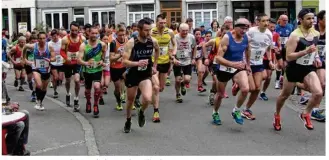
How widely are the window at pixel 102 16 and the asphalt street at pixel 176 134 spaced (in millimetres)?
22843

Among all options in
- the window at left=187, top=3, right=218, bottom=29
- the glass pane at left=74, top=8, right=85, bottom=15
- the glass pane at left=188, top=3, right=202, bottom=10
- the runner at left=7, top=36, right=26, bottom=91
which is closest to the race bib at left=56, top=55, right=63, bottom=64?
the runner at left=7, top=36, right=26, bottom=91

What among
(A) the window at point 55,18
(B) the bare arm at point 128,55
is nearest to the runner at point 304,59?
(B) the bare arm at point 128,55

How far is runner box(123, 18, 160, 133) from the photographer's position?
24.7 ft

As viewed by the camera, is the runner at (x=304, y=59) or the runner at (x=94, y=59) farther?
the runner at (x=94, y=59)

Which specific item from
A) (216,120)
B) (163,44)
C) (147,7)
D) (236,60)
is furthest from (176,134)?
(147,7)

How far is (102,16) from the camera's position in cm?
3312

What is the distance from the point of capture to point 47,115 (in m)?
9.65

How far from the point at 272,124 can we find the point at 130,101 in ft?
7.53

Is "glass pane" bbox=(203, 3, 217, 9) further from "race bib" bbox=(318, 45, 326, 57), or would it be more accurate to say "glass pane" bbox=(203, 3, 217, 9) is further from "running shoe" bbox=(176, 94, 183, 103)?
"race bib" bbox=(318, 45, 326, 57)

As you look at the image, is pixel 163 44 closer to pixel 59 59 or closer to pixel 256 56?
pixel 256 56

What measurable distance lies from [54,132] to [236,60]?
300cm

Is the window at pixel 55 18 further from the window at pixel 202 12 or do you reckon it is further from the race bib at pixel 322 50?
the race bib at pixel 322 50

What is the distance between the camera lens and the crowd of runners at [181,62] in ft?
24.3
